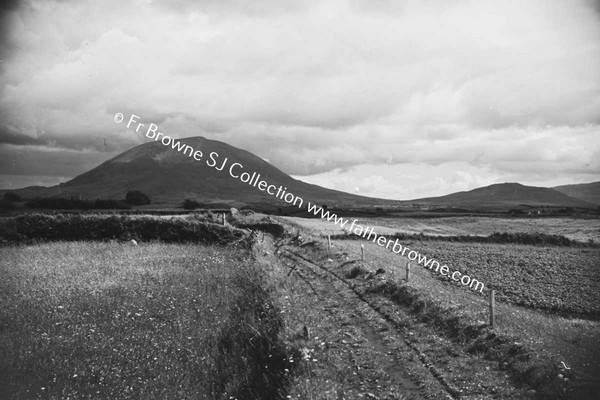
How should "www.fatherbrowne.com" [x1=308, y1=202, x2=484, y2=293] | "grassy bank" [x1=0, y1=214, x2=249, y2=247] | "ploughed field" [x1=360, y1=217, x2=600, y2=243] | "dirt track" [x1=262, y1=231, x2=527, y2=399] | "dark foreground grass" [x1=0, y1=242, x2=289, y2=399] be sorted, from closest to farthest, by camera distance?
"dirt track" [x1=262, y1=231, x2=527, y2=399] < "dark foreground grass" [x1=0, y1=242, x2=289, y2=399] < "grassy bank" [x1=0, y1=214, x2=249, y2=247] < "www.fatherbrowne.com" [x1=308, y1=202, x2=484, y2=293] < "ploughed field" [x1=360, y1=217, x2=600, y2=243]

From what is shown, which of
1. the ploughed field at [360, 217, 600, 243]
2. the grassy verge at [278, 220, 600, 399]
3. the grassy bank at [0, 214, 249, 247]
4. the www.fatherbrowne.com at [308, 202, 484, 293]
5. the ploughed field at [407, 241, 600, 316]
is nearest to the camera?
the grassy verge at [278, 220, 600, 399]

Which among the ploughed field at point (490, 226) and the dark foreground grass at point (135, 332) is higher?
the ploughed field at point (490, 226)

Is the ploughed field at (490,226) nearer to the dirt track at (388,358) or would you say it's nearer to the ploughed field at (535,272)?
the ploughed field at (535,272)

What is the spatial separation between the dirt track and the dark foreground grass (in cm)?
214

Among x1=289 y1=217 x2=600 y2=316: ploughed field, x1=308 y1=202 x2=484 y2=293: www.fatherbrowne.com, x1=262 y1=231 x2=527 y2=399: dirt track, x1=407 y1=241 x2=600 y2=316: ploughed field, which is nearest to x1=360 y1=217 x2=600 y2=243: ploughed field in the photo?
x1=308 y1=202 x2=484 y2=293: www.fatherbrowne.com

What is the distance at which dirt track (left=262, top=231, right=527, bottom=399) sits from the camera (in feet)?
40.0

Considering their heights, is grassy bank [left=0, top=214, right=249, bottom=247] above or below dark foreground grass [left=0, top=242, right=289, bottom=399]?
above

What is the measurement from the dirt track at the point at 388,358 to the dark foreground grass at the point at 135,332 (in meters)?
2.14

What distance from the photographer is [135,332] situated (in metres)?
15.6

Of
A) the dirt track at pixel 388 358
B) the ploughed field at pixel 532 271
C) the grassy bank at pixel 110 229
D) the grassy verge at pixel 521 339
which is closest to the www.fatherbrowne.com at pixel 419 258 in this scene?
the ploughed field at pixel 532 271

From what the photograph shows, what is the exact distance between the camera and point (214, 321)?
17.1 metres

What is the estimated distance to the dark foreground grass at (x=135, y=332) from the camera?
12328 mm

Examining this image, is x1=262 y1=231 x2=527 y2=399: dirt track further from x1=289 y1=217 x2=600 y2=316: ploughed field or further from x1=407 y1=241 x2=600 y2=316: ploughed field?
x1=289 y1=217 x2=600 y2=316: ploughed field

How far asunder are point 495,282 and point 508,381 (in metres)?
23.5
